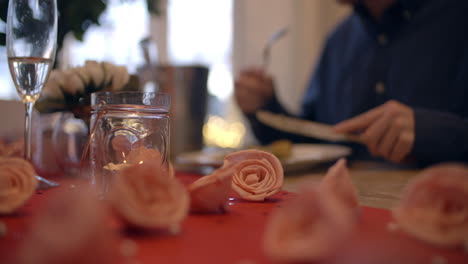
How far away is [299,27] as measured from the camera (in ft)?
9.63

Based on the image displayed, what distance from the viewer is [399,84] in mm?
1561

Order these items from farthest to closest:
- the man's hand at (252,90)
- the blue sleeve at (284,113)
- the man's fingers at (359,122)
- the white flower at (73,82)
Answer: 1. the blue sleeve at (284,113)
2. the man's hand at (252,90)
3. the man's fingers at (359,122)
4. the white flower at (73,82)

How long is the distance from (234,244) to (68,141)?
2.15 feet

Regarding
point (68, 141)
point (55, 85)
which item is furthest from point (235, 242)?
point (68, 141)

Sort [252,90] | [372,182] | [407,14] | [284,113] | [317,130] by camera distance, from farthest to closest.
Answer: [284,113]
[252,90]
[407,14]
[317,130]
[372,182]

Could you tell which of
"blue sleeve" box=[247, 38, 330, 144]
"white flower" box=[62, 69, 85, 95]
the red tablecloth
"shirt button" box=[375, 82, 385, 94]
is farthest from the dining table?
"blue sleeve" box=[247, 38, 330, 144]

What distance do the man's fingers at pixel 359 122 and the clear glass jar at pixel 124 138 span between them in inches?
21.9

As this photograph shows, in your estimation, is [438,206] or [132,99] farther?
[132,99]

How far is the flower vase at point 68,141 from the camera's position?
87 cm

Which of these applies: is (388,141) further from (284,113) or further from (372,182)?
(284,113)

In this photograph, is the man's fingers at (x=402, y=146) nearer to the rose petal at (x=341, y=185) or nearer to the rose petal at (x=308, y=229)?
the rose petal at (x=341, y=185)

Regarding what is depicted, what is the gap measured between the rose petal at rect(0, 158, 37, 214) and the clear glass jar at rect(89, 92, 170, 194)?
0.14 metres

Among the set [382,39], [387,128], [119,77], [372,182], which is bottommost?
[372,182]

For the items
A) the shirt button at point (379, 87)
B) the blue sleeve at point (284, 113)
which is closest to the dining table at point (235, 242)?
the shirt button at point (379, 87)
